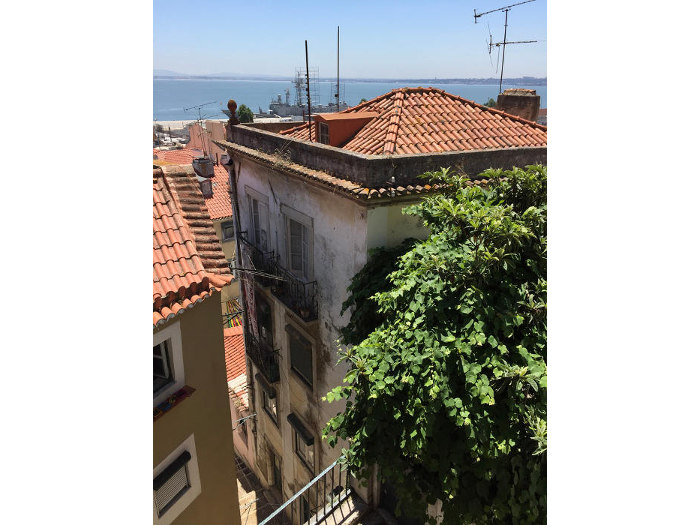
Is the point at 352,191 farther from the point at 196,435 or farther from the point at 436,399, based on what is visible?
the point at 196,435

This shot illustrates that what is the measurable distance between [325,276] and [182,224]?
4279mm

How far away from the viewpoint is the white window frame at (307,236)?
34.7 feet

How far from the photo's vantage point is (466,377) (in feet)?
18.8

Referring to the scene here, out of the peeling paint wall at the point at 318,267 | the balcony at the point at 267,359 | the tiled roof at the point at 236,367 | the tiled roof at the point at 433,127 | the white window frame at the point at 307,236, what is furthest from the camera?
the tiled roof at the point at 236,367

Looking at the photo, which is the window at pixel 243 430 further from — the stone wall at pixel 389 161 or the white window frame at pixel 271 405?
the stone wall at pixel 389 161

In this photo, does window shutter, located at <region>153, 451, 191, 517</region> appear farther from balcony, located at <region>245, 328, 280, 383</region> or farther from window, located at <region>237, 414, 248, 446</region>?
window, located at <region>237, 414, 248, 446</region>

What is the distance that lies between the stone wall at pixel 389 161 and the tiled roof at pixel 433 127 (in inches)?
34.0

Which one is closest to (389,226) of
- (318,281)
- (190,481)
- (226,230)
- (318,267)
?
(318,267)

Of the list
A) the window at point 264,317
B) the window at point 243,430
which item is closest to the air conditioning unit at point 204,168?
the window at point 264,317

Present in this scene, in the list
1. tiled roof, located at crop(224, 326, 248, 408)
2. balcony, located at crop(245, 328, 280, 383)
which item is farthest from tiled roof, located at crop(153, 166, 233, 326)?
tiled roof, located at crop(224, 326, 248, 408)

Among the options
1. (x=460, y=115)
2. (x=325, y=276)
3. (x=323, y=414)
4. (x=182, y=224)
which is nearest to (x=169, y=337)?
(x=182, y=224)

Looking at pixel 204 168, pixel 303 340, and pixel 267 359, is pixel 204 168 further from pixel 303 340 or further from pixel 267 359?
pixel 303 340

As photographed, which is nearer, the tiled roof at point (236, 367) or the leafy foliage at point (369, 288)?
the leafy foliage at point (369, 288)

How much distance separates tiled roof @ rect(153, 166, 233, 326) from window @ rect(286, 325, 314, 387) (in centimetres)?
583
